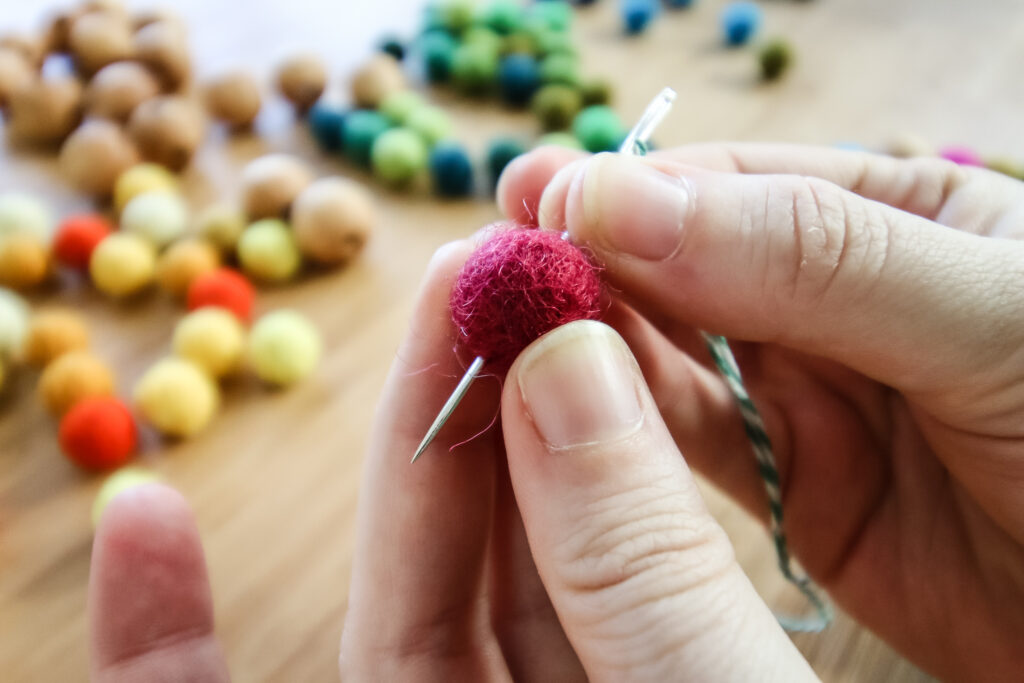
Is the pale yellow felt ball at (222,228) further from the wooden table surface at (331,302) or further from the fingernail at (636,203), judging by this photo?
the fingernail at (636,203)

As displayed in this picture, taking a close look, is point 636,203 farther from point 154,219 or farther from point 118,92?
point 118,92

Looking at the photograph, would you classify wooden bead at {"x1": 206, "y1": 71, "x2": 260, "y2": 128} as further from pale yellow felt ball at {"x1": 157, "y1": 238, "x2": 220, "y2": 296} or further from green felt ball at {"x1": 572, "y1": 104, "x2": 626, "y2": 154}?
green felt ball at {"x1": 572, "y1": 104, "x2": 626, "y2": 154}

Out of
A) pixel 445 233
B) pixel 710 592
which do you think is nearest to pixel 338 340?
pixel 445 233

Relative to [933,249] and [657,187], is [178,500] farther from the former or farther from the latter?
[933,249]

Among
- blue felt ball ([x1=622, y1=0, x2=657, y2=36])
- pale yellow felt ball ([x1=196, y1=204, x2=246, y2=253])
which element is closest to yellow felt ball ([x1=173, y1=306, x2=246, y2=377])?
pale yellow felt ball ([x1=196, y1=204, x2=246, y2=253])

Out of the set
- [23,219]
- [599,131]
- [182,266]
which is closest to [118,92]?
[23,219]

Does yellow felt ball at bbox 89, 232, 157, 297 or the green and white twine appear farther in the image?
yellow felt ball at bbox 89, 232, 157, 297

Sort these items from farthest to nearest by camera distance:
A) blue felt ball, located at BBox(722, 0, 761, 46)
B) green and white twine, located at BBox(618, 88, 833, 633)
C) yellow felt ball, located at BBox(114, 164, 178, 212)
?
blue felt ball, located at BBox(722, 0, 761, 46), yellow felt ball, located at BBox(114, 164, 178, 212), green and white twine, located at BBox(618, 88, 833, 633)

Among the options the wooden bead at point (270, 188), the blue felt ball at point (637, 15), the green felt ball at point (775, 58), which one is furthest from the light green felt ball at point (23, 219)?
the green felt ball at point (775, 58)
